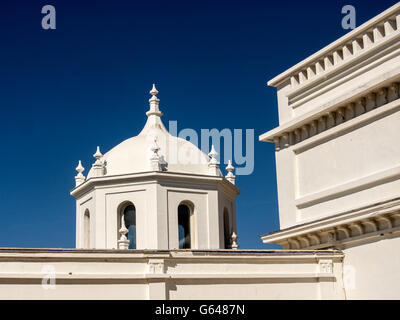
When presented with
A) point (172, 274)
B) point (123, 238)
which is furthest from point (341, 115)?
point (123, 238)

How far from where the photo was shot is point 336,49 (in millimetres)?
21953

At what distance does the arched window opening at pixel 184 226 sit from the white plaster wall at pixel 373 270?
10.2 metres

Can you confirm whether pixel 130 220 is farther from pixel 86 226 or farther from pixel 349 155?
pixel 349 155

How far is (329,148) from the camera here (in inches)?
869

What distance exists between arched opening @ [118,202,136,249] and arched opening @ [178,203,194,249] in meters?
1.94

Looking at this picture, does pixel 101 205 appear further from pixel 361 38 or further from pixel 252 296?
pixel 361 38

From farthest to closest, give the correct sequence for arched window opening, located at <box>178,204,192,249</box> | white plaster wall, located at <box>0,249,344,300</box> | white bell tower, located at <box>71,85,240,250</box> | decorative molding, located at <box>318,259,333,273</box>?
arched window opening, located at <box>178,204,192,249</box>, white bell tower, located at <box>71,85,240,250</box>, decorative molding, located at <box>318,259,333,273</box>, white plaster wall, located at <box>0,249,344,300</box>

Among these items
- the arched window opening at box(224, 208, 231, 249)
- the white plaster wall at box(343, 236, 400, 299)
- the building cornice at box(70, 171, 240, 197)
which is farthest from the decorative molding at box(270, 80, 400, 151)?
the arched window opening at box(224, 208, 231, 249)

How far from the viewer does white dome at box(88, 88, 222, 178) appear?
30344 millimetres

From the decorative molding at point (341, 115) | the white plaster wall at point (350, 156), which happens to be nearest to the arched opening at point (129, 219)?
the decorative molding at point (341, 115)

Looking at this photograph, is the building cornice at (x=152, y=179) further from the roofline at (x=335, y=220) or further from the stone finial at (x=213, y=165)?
the roofline at (x=335, y=220)

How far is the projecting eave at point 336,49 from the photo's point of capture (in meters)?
20.1

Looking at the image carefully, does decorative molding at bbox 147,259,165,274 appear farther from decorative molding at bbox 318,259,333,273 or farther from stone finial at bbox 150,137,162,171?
stone finial at bbox 150,137,162,171
